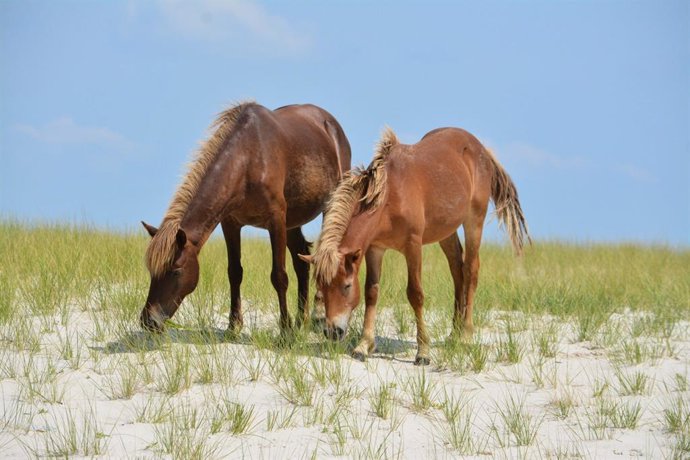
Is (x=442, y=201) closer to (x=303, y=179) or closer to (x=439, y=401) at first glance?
(x=303, y=179)

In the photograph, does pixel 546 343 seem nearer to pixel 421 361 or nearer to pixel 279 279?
pixel 421 361

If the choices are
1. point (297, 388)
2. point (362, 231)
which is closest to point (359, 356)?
point (362, 231)

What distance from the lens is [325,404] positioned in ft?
19.4

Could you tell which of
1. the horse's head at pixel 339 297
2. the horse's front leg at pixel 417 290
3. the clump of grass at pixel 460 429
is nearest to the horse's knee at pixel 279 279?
the horse's head at pixel 339 297

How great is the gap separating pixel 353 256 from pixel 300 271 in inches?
93.2

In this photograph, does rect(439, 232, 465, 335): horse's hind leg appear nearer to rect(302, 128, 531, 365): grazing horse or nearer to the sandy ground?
rect(302, 128, 531, 365): grazing horse

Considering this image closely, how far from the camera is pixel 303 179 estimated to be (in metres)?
8.53

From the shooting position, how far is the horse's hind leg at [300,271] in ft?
27.6

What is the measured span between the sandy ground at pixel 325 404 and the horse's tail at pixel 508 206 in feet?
6.81

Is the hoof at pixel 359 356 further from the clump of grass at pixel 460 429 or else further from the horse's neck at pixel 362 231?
the clump of grass at pixel 460 429

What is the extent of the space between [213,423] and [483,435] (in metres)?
1.95

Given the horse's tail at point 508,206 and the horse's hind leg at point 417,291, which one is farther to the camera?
the horse's tail at point 508,206

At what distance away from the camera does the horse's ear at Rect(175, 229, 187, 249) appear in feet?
23.0

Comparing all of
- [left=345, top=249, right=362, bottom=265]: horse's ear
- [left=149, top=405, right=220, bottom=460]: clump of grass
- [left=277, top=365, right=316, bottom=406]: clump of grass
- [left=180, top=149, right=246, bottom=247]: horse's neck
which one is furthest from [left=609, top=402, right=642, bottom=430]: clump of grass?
[left=180, top=149, right=246, bottom=247]: horse's neck
